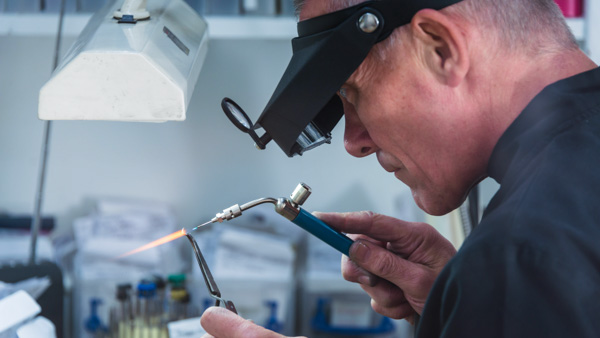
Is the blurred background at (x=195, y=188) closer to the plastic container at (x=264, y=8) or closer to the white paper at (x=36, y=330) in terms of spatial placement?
the plastic container at (x=264, y=8)

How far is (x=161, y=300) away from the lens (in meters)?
1.55

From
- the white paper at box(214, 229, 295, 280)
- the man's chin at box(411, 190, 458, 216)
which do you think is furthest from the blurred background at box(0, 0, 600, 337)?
the man's chin at box(411, 190, 458, 216)

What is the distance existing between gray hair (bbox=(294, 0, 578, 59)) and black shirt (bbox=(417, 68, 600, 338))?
65mm

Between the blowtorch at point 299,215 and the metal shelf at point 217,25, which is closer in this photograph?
the blowtorch at point 299,215

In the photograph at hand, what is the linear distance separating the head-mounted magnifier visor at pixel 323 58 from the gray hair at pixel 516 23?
0.07 feet

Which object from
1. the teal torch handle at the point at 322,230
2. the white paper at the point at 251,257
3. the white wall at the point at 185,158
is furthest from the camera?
the white wall at the point at 185,158

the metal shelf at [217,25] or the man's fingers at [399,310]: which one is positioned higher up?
the metal shelf at [217,25]

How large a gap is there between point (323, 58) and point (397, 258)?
14.6 inches

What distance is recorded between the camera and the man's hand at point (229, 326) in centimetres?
79

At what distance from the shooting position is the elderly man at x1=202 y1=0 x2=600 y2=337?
0.54 m

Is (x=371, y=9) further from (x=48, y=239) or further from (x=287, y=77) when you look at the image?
(x=48, y=239)

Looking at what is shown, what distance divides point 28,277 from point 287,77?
861 millimetres

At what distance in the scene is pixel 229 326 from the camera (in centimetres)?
81

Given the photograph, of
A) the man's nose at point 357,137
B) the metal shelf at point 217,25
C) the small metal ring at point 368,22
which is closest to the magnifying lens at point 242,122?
the man's nose at point 357,137
